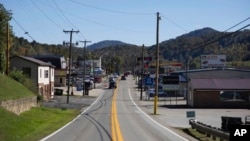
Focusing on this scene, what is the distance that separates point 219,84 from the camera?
70.9 m

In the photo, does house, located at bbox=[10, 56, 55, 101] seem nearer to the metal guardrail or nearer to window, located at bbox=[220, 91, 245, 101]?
window, located at bbox=[220, 91, 245, 101]

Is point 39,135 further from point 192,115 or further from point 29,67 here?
point 29,67

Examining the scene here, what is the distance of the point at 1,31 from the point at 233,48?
146012 mm

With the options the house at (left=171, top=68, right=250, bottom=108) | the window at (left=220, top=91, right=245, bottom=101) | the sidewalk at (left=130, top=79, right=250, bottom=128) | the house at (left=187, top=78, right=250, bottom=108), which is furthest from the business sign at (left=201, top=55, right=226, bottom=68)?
the sidewalk at (left=130, top=79, right=250, bottom=128)

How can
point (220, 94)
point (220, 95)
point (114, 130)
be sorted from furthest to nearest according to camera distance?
point (220, 95)
point (220, 94)
point (114, 130)

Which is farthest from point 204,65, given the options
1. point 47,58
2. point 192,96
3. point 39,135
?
point 39,135

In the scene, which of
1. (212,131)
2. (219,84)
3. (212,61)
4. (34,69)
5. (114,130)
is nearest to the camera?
(212,131)

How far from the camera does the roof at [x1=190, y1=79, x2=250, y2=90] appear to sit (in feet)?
229

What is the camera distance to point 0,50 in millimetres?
62750

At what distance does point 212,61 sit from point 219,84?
53.6 meters

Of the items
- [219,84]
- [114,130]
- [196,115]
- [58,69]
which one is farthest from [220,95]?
[58,69]

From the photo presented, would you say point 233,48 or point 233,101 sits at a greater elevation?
point 233,48

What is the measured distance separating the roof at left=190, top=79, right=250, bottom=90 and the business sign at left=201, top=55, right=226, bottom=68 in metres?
50.7

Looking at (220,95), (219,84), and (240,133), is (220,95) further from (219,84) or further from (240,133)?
(240,133)
